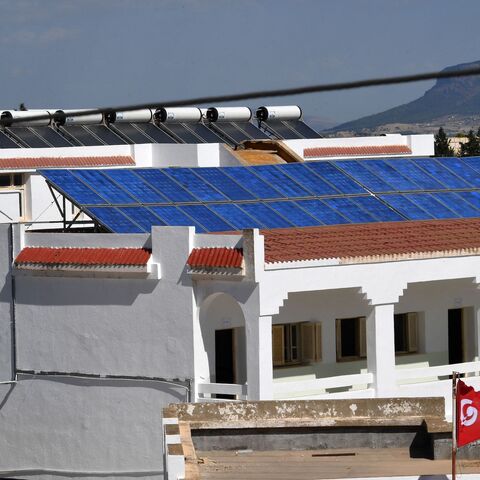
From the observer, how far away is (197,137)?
4872 centimetres

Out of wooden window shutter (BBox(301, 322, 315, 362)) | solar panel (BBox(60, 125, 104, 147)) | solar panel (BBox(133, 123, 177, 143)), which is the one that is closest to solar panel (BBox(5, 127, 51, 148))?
solar panel (BBox(60, 125, 104, 147))

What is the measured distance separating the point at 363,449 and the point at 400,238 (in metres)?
9.28

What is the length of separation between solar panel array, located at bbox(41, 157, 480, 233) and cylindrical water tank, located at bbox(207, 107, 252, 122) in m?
14.3

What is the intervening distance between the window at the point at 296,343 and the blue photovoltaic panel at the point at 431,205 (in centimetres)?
570

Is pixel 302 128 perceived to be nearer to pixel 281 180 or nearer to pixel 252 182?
pixel 281 180

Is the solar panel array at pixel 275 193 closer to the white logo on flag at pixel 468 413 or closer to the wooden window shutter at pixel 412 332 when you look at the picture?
the wooden window shutter at pixel 412 332

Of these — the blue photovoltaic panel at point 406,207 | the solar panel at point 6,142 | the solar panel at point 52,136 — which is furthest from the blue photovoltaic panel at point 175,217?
the solar panel at point 52,136

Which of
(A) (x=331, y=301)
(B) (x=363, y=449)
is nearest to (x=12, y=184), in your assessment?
(A) (x=331, y=301)

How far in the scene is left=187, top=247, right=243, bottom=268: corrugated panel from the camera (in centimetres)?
2648

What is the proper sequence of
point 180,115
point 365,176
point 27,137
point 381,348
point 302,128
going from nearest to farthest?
point 381,348 < point 365,176 < point 27,137 < point 180,115 < point 302,128

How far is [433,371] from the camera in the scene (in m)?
29.4

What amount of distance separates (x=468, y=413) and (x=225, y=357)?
11.0 metres

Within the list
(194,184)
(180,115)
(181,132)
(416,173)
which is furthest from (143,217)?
(180,115)

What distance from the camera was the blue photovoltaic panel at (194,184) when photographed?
32188 millimetres
